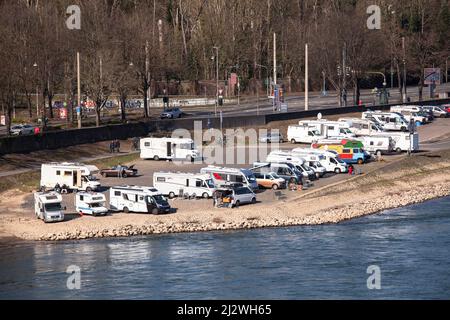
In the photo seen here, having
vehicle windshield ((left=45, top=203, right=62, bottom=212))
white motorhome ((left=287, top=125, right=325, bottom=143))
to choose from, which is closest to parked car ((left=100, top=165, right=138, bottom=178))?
vehicle windshield ((left=45, top=203, right=62, bottom=212))

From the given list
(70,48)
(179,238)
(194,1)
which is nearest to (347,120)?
(70,48)

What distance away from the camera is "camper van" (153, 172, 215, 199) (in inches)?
2117

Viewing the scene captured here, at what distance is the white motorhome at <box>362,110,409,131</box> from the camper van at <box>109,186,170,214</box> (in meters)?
34.0

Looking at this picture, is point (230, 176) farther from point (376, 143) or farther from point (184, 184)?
point (376, 143)

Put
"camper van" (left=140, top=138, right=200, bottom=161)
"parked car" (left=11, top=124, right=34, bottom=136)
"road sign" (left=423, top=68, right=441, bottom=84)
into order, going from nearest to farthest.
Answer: "camper van" (left=140, top=138, right=200, bottom=161), "parked car" (left=11, top=124, right=34, bottom=136), "road sign" (left=423, top=68, right=441, bottom=84)

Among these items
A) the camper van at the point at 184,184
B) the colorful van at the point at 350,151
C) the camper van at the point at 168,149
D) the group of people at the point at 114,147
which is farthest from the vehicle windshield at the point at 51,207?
the colorful van at the point at 350,151

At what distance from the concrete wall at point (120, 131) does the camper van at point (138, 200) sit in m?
15.3

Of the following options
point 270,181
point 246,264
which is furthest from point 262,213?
point 246,264

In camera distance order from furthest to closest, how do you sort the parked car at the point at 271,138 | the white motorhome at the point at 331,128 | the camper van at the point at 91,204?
the parked car at the point at 271,138, the white motorhome at the point at 331,128, the camper van at the point at 91,204

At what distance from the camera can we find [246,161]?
217 ft

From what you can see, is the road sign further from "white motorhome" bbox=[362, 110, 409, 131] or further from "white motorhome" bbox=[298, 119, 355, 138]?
"white motorhome" bbox=[298, 119, 355, 138]

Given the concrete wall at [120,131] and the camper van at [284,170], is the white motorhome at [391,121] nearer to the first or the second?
the concrete wall at [120,131]

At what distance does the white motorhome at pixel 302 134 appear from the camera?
7462 centimetres

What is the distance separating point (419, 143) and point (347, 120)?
6031 mm
